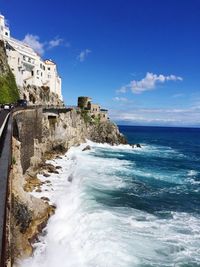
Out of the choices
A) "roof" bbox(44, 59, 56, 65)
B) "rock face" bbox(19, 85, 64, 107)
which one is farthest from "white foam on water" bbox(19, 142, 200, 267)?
"roof" bbox(44, 59, 56, 65)

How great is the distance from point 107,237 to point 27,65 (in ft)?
273

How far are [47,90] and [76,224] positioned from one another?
8415cm

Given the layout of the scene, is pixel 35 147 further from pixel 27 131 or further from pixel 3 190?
pixel 3 190

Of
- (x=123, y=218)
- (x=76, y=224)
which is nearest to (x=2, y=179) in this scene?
(x=76, y=224)

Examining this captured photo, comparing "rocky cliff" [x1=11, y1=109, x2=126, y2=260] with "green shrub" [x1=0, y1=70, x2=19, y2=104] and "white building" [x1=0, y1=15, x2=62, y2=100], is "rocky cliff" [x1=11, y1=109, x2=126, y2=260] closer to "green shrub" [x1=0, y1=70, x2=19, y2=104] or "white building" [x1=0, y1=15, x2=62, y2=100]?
"green shrub" [x1=0, y1=70, x2=19, y2=104]

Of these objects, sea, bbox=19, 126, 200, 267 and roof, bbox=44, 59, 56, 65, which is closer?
sea, bbox=19, 126, 200, 267

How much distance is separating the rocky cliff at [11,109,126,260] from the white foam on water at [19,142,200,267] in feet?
4.21

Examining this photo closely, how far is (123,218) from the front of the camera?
3058 centimetres

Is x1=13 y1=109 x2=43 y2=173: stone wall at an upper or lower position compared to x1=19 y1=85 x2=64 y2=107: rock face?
lower

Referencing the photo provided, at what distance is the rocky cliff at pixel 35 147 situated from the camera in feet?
73.8

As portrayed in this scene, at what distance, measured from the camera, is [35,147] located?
50750 mm

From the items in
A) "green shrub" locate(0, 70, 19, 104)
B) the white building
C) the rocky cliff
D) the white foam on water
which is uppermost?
the white building

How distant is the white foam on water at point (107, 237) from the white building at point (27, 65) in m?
57.3

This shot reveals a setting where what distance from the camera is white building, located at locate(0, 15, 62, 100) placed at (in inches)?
3418
